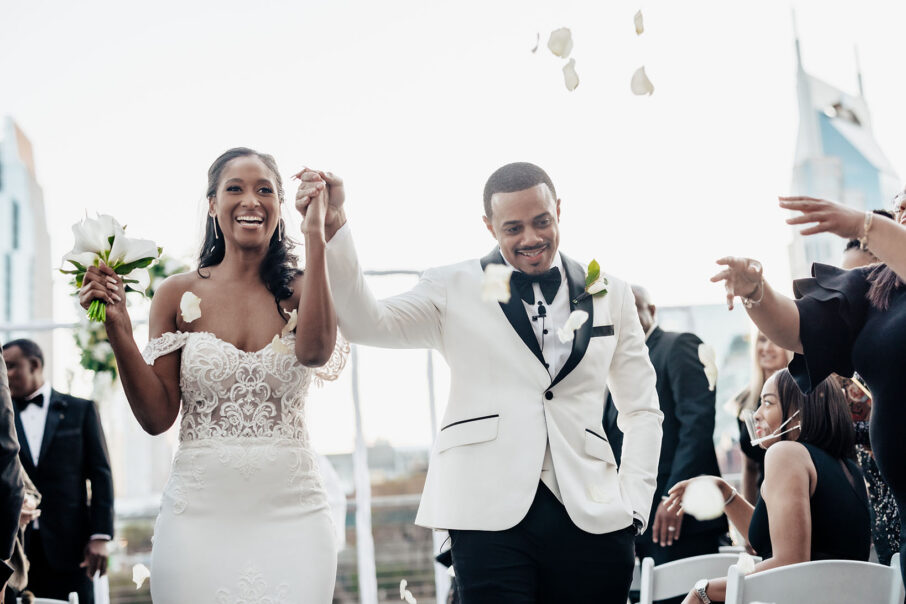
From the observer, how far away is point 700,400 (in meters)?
3.92

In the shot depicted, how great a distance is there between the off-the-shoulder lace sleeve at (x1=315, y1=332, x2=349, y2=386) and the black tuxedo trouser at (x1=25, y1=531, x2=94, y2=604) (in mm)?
2784

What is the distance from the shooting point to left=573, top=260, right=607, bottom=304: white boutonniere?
2596mm

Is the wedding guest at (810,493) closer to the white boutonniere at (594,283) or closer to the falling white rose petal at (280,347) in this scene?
the white boutonniere at (594,283)

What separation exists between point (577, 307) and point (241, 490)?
986 millimetres

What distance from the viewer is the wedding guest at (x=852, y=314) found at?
6.64ft

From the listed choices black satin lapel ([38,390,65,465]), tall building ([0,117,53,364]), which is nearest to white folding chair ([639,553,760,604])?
black satin lapel ([38,390,65,465])

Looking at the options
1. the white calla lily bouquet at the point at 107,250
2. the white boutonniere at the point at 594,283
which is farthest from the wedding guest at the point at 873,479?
the white calla lily bouquet at the point at 107,250

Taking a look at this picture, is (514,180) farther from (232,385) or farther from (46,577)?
(46,577)

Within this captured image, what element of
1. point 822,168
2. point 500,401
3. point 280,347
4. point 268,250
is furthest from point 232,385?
point 822,168

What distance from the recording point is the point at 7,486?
212cm

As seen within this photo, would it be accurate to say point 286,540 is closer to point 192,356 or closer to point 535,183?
point 192,356

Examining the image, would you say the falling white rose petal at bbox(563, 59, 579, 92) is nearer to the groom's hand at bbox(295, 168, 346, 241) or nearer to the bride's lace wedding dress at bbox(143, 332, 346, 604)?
the groom's hand at bbox(295, 168, 346, 241)

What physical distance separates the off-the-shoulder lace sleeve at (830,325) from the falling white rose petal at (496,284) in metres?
0.72

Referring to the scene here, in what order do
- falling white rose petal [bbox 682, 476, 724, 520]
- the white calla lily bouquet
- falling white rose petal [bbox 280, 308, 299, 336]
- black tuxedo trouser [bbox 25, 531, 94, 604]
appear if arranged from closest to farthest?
the white calla lily bouquet → falling white rose petal [bbox 280, 308, 299, 336] → falling white rose petal [bbox 682, 476, 724, 520] → black tuxedo trouser [bbox 25, 531, 94, 604]
